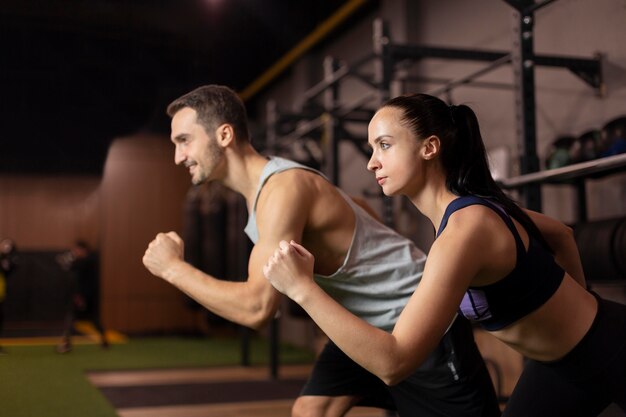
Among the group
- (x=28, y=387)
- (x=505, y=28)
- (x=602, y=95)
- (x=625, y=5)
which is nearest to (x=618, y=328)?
(x=28, y=387)

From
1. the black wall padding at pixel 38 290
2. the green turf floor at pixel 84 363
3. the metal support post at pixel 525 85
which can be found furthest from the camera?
the black wall padding at pixel 38 290

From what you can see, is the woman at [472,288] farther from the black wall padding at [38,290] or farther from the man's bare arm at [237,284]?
the black wall padding at [38,290]

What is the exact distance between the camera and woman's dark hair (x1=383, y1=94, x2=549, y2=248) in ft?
4.55

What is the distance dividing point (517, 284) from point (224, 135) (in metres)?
0.96

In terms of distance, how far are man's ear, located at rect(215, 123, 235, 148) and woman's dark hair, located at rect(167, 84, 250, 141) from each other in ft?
0.04

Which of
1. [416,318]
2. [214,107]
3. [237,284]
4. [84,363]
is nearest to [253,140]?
[84,363]

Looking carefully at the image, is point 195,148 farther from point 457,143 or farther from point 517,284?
point 517,284

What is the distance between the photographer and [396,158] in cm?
138

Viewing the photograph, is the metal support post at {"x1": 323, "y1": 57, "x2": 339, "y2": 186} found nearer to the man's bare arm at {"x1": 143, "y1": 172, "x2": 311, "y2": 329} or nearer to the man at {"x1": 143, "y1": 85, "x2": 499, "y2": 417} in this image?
the man at {"x1": 143, "y1": 85, "x2": 499, "y2": 417}

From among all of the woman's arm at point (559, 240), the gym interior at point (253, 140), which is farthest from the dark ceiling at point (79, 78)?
the woman's arm at point (559, 240)

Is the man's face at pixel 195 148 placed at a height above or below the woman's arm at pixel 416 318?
above

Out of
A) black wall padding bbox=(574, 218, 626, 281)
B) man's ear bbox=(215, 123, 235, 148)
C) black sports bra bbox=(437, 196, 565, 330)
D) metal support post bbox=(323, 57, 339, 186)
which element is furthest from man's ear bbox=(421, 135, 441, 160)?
metal support post bbox=(323, 57, 339, 186)

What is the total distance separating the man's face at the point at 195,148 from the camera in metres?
1.90

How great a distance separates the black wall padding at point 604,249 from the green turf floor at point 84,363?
2.24 metres
